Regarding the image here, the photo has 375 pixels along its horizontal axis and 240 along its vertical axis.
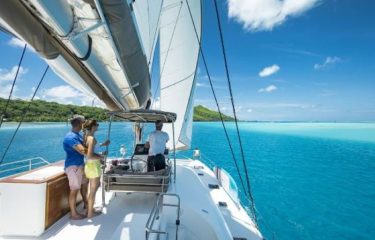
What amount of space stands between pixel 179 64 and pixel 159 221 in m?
6.95

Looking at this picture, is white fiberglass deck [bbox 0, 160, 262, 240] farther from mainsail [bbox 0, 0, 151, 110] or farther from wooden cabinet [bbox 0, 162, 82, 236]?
mainsail [bbox 0, 0, 151, 110]

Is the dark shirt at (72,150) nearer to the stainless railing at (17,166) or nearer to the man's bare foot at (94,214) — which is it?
the man's bare foot at (94,214)

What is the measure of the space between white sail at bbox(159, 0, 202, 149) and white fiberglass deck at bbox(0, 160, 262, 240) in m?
4.02

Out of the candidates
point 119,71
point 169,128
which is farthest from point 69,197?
point 169,128

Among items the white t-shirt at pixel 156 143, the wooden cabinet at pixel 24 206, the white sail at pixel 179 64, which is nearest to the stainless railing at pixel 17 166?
the wooden cabinet at pixel 24 206

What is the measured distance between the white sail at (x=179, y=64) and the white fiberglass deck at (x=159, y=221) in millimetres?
4025

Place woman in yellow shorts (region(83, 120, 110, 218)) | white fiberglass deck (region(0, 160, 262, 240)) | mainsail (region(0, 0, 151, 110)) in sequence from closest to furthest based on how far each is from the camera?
mainsail (region(0, 0, 151, 110)) → white fiberglass deck (region(0, 160, 262, 240)) → woman in yellow shorts (region(83, 120, 110, 218))

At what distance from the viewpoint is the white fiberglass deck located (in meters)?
3.39

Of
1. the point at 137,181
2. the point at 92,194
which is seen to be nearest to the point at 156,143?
the point at 137,181

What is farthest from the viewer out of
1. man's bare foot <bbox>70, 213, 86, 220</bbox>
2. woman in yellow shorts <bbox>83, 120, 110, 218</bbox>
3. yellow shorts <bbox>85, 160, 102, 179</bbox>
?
man's bare foot <bbox>70, 213, 86, 220</bbox>

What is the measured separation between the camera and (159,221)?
3402 millimetres

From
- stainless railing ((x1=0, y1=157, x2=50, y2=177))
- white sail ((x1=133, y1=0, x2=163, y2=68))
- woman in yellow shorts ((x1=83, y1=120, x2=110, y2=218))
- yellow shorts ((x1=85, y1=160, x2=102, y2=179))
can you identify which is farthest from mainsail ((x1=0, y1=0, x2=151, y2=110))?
stainless railing ((x1=0, y1=157, x2=50, y2=177))

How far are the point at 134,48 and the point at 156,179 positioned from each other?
264 cm

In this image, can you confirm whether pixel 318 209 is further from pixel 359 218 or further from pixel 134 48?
pixel 134 48
